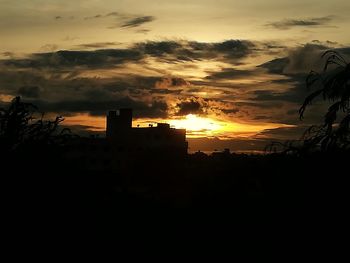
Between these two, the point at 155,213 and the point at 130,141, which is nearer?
the point at 155,213

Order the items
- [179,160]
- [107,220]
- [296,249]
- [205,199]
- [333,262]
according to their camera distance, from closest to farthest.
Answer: [333,262] < [296,249] < [107,220] < [205,199] < [179,160]

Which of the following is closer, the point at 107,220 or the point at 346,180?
the point at 346,180

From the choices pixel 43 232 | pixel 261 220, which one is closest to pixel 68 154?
pixel 43 232

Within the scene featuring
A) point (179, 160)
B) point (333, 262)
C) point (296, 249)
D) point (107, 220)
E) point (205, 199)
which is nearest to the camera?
point (333, 262)

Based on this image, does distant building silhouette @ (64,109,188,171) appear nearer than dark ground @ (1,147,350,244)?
No

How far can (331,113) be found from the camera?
15297mm

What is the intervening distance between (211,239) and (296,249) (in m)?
2.78

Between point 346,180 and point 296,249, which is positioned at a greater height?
point 346,180

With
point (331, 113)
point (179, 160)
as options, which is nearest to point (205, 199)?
point (331, 113)

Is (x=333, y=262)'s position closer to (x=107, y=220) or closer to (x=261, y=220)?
(x=261, y=220)

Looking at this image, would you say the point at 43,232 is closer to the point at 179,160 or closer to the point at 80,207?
the point at 80,207

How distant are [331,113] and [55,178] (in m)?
7.16

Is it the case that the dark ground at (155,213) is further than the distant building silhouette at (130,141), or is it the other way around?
the distant building silhouette at (130,141)

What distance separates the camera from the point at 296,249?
1550 centimetres
